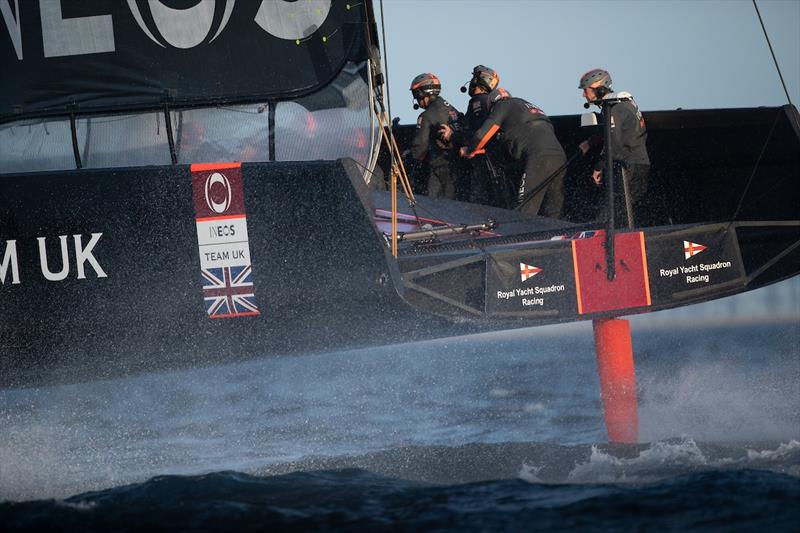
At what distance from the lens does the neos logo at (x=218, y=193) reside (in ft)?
13.8

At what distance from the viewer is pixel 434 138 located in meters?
6.59

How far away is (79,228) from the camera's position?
427 cm

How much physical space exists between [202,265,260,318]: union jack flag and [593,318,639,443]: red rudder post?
6.64ft

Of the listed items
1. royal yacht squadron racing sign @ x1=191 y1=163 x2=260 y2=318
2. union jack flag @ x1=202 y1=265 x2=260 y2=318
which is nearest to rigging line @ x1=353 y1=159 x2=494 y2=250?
royal yacht squadron racing sign @ x1=191 y1=163 x2=260 y2=318

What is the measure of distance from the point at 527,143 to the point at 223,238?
2.38 metres

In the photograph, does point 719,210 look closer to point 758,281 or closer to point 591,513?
point 758,281

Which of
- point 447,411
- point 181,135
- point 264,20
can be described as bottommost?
point 447,411

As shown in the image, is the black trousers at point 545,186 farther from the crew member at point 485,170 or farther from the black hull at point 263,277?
the black hull at point 263,277

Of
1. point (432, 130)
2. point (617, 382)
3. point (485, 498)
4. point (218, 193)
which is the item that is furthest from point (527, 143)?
point (485, 498)

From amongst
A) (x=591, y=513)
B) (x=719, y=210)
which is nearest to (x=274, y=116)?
(x=591, y=513)

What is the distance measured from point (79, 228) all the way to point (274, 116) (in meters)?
1.06

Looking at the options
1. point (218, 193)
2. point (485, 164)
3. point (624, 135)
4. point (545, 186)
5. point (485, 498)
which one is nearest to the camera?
point (485, 498)

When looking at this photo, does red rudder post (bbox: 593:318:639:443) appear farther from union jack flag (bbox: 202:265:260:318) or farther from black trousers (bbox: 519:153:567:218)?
union jack flag (bbox: 202:265:260:318)

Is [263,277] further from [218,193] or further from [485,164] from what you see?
[485,164]
